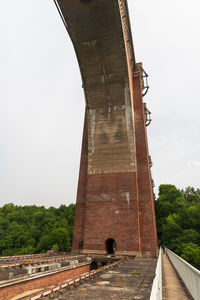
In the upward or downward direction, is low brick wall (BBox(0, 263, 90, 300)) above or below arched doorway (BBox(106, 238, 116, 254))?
below

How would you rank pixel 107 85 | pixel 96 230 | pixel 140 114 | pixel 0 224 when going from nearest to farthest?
pixel 96 230
pixel 107 85
pixel 140 114
pixel 0 224

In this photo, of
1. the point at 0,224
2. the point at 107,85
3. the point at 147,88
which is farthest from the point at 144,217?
the point at 0,224

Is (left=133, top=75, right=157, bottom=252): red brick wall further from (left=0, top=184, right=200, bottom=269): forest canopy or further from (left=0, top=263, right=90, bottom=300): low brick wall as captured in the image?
(left=0, top=263, right=90, bottom=300): low brick wall

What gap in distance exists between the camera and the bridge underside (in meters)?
14.2

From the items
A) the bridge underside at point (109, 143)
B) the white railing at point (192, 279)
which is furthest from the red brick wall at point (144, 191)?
the white railing at point (192, 279)

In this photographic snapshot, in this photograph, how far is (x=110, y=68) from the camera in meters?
16.3

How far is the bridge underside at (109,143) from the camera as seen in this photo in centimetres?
1420

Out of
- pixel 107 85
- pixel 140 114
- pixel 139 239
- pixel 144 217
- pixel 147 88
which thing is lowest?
pixel 139 239

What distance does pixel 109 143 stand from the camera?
672 inches

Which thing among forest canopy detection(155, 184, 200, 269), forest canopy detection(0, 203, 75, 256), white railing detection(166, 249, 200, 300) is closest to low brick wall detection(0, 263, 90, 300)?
white railing detection(166, 249, 200, 300)

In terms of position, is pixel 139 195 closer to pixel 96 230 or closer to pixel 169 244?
pixel 96 230

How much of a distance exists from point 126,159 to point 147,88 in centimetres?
953

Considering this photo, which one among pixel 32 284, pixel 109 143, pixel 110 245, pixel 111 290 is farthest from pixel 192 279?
pixel 109 143

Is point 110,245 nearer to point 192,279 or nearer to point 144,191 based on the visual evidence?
point 144,191
